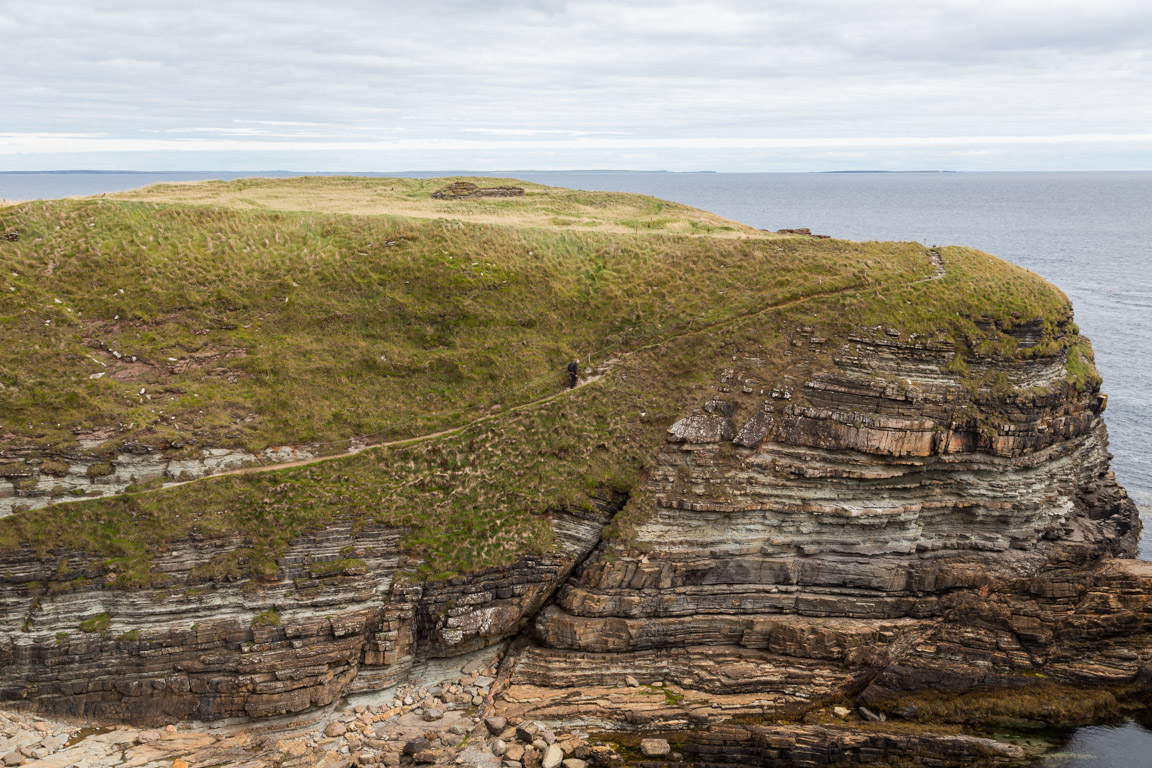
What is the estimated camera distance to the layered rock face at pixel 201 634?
3259cm

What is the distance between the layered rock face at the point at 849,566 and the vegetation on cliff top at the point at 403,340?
2610 mm

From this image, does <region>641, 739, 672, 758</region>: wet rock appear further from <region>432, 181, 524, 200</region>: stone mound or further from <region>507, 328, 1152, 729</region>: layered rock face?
<region>432, 181, 524, 200</region>: stone mound

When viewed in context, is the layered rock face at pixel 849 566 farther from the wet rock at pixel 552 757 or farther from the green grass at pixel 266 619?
the green grass at pixel 266 619

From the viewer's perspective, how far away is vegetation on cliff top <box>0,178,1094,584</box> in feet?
119

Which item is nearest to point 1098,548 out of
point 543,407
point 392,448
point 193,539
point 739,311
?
point 739,311

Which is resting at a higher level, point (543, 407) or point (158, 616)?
point (543, 407)

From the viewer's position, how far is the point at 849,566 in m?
37.3

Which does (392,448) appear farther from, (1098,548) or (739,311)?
(1098,548)

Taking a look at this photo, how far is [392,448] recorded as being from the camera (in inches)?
1524

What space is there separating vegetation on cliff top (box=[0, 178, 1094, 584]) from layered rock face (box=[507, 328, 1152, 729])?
261 cm

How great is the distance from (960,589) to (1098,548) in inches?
325

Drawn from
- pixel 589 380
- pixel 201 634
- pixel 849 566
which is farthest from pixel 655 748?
pixel 201 634

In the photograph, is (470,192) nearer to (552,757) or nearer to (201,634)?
(201,634)

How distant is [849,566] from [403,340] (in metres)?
26.6
